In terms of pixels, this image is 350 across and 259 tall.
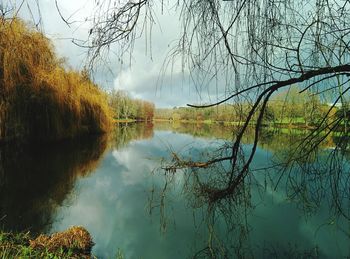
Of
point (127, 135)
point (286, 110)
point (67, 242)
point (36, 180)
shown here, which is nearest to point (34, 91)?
point (36, 180)

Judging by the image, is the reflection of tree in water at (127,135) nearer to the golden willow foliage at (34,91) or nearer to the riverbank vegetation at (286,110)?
the golden willow foliage at (34,91)

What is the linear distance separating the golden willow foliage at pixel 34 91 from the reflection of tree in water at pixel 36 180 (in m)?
0.61

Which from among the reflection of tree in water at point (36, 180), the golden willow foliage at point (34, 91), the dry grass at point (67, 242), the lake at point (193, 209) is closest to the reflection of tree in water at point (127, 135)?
the golden willow foliage at point (34, 91)

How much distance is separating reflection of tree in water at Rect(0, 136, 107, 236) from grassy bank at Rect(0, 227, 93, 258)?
41 centimetres

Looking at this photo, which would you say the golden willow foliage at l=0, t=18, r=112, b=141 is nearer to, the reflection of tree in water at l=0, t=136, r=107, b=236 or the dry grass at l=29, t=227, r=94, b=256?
the reflection of tree in water at l=0, t=136, r=107, b=236

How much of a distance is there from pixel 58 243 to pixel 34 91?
793cm

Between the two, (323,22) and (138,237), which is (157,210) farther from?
(323,22)

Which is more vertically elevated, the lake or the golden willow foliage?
the golden willow foliage

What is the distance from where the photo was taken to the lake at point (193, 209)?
2.01 meters

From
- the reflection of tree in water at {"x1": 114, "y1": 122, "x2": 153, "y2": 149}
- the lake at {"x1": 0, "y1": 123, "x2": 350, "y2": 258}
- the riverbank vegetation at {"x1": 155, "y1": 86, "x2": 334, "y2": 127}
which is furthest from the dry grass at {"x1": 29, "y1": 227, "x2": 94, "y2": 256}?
the reflection of tree in water at {"x1": 114, "y1": 122, "x2": 153, "y2": 149}

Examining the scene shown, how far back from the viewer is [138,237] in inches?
152

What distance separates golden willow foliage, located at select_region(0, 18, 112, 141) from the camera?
862 centimetres

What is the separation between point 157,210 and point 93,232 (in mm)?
1019

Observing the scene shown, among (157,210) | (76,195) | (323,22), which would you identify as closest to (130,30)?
(323,22)
